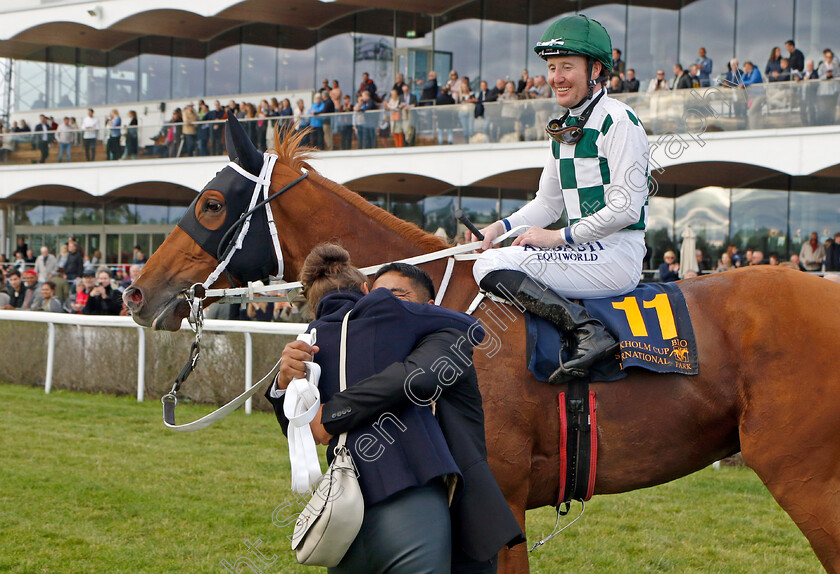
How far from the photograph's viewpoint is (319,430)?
1.99 meters

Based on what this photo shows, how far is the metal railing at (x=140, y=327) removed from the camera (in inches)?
314

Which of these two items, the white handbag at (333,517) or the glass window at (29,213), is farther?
the glass window at (29,213)

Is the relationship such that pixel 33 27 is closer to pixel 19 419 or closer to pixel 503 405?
pixel 19 419

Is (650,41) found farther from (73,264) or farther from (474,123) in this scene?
(73,264)

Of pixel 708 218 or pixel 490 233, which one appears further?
pixel 708 218

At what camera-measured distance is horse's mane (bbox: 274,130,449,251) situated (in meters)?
3.20

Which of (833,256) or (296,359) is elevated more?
(833,256)

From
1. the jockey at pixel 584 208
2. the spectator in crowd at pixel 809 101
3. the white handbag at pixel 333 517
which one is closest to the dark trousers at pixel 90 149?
the spectator in crowd at pixel 809 101

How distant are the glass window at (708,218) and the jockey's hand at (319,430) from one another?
48.4ft

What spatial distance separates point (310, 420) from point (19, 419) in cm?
667

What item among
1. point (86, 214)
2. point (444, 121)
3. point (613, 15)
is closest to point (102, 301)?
point (444, 121)

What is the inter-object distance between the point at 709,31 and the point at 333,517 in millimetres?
Answer: 16387

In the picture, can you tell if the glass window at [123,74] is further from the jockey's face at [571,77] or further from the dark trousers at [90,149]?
the jockey's face at [571,77]

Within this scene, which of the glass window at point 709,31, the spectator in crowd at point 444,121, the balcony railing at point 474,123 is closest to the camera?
the balcony railing at point 474,123
